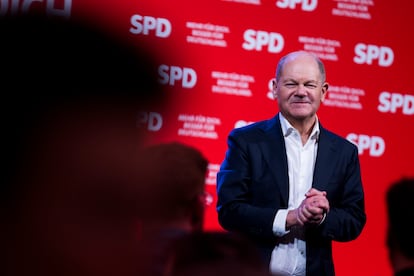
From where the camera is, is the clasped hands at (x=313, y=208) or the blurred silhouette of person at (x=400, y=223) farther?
the clasped hands at (x=313, y=208)

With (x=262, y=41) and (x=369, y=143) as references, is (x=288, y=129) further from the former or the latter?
(x=369, y=143)

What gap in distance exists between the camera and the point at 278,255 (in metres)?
2.54

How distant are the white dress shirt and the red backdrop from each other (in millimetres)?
1556

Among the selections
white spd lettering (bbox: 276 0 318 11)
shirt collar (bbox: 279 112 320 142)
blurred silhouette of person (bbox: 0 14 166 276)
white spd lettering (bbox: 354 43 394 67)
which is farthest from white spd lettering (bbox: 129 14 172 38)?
blurred silhouette of person (bbox: 0 14 166 276)

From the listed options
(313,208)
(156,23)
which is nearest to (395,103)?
(156,23)

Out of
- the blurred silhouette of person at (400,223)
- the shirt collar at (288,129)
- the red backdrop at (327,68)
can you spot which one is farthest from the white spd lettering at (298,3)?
the blurred silhouette of person at (400,223)

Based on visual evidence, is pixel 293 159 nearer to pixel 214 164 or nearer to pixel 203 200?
pixel 203 200

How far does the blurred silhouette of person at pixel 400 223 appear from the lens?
5.19 ft

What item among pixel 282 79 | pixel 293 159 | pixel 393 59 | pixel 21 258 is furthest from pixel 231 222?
pixel 393 59

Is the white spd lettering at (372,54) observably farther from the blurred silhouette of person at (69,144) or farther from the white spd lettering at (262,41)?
the blurred silhouette of person at (69,144)

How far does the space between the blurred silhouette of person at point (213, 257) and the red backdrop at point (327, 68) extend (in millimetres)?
3593

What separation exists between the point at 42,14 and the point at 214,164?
4.05 meters

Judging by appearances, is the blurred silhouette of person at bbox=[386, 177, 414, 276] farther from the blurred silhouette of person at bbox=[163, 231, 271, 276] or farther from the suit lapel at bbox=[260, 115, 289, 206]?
the blurred silhouette of person at bbox=[163, 231, 271, 276]

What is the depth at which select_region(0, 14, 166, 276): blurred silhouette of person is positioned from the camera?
354mm
